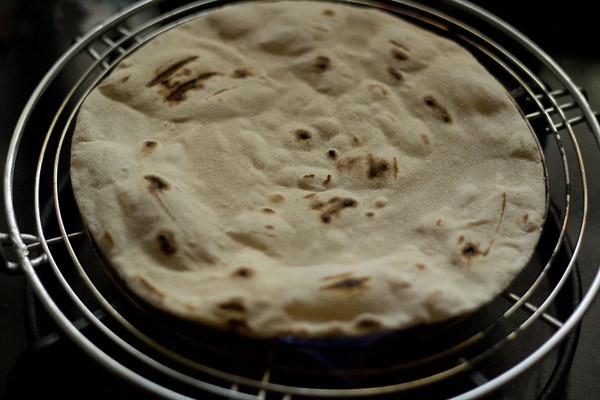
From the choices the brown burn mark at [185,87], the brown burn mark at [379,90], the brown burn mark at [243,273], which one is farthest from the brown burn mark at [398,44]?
the brown burn mark at [243,273]

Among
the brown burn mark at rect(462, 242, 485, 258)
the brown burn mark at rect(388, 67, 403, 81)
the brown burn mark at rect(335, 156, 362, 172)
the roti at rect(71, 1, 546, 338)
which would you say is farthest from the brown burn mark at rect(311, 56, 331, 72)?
the brown burn mark at rect(462, 242, 485, 258)

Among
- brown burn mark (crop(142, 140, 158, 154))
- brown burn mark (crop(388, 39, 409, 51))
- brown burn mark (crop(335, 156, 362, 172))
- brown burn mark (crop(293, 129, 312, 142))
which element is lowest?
brown burn mark (crop(142, 140, 158, 154))

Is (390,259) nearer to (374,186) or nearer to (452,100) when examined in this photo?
(374,186)

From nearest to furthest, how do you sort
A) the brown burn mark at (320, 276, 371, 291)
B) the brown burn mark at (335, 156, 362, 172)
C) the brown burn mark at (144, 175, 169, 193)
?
the brown burn mark at (320, 276, 371, 291) → the brown burn mark at (144, 175, 169, 193) → the brown burn mark at (335, 156, 362, 172)

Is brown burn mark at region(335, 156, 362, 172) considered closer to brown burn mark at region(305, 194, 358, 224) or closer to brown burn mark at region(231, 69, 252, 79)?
brown burn mark at region(305, 194, 358, 224)

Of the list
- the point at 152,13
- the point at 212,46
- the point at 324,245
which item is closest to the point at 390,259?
the point at 324,245

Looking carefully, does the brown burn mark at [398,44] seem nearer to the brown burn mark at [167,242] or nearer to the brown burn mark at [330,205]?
the brown burn mark at [330,205]

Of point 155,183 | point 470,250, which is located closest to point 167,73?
point 155,183
